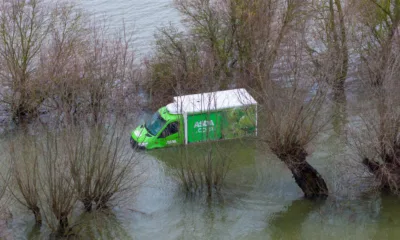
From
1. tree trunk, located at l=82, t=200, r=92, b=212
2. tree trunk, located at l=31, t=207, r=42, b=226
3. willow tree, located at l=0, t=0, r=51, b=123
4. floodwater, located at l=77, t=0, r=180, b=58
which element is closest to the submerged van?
tree trunk, located at l=82, t=200, r=92, b=212

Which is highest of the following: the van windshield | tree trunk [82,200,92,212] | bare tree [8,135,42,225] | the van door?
the van windshield

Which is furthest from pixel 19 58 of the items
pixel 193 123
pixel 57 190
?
pixel 57 190

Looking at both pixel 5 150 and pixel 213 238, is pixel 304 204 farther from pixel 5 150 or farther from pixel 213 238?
pixel 5 150

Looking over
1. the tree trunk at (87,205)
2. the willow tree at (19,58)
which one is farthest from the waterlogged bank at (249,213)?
the willow tree at (19,58)

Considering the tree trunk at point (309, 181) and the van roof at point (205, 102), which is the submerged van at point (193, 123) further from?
the tree trunk at point (309, 181)

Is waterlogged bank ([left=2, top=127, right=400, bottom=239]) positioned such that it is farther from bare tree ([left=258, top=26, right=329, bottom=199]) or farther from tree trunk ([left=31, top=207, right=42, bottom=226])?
bare tree ([left=258, top=26, right=329, bottom=199])

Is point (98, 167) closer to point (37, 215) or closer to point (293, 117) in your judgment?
point (37, 215)

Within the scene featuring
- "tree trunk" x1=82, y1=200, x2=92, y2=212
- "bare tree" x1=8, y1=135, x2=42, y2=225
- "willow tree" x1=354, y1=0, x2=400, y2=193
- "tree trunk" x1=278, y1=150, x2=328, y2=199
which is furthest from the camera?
"tree trunk" x1=278, y1=150, x2=328, y2=199
